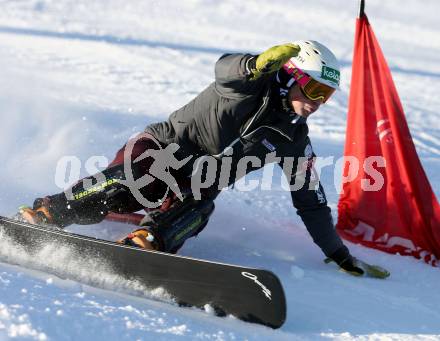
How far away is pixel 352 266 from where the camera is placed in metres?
4.05

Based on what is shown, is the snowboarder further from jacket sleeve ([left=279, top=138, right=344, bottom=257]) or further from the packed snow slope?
the packed snow slope

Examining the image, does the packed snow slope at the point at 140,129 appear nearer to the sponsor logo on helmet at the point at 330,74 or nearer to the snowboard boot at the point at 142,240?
the snowboard boot at the point at 142,240

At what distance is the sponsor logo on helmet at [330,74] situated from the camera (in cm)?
360

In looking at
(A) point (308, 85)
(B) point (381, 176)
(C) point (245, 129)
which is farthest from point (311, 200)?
(B) point (381, 176)

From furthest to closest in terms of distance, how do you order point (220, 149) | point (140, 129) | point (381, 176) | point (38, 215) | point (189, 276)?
point (140, 129) → point (381, 176) → point (220, 149) → point (38, 215) → point (189, 276)

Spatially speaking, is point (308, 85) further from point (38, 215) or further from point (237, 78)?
point (38, 215)

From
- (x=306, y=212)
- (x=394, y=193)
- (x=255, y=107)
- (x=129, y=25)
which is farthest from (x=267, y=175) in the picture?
(x=129, y=25)

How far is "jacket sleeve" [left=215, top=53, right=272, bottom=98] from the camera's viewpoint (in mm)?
3357

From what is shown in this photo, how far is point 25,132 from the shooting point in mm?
5957

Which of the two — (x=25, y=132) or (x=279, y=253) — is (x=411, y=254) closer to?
(x=279, y=253)

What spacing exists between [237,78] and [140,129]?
3.72 m

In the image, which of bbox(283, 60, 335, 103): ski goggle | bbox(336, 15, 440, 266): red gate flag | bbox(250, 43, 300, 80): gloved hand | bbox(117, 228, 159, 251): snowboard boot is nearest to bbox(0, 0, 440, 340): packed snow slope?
bbox(336, 15, 440, 266): red gate flag

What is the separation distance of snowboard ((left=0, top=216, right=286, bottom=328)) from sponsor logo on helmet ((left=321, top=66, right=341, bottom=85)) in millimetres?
1244

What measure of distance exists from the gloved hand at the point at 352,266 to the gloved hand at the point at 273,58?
54.0 inches
